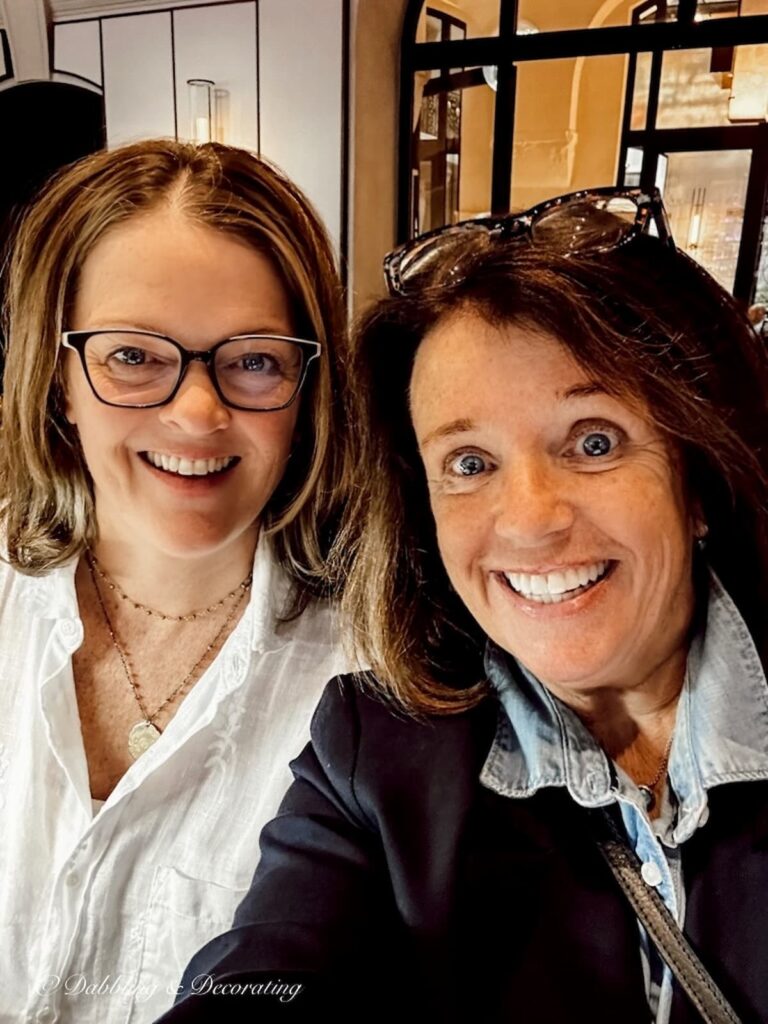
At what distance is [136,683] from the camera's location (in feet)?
4.54

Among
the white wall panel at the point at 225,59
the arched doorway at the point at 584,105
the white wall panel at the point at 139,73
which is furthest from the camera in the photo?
the white wall panel at the point at 139,73

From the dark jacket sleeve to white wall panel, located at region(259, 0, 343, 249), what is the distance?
4.10 m

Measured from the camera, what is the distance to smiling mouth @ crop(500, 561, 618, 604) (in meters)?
0.97

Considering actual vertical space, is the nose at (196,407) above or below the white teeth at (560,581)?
above

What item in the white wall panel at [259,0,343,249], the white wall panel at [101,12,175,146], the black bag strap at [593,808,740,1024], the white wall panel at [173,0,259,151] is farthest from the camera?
the white wall panel at [101,12,175,146]

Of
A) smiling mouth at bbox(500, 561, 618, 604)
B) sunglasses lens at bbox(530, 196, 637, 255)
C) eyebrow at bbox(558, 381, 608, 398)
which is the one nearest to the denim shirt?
smiling mouth at bbox(500, 561, 618, 604)

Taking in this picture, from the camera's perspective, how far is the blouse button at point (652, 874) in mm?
961

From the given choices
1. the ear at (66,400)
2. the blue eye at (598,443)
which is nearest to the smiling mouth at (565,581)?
the blue eye at (598,443)

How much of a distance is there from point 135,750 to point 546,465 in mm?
773

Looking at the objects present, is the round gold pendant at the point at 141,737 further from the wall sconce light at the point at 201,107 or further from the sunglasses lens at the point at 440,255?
the wall sconce light at the point at 201,107

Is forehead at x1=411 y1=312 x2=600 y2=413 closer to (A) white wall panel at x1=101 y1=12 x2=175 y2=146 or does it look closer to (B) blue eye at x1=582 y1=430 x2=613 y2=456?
(B) blue eye at x1=582 y1=430 x2=613 y2=456

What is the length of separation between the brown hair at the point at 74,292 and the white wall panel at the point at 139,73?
4.30 meters

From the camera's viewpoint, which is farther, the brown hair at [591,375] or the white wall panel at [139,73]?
the white wall panel at [139,73]

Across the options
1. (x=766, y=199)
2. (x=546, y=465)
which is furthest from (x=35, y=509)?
(x=766, y=199)
